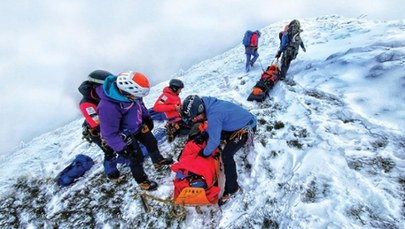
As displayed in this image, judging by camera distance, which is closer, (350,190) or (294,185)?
(350,190)

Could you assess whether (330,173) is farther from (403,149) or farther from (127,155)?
(127,155)

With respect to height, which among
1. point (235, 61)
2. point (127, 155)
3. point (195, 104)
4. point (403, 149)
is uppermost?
point (195, 104)

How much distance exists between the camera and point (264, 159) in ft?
20.8

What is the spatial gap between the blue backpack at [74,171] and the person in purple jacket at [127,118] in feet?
7.98

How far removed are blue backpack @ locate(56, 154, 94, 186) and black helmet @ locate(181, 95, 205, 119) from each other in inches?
168

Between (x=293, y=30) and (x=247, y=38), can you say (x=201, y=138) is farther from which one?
(x=247, y=38)

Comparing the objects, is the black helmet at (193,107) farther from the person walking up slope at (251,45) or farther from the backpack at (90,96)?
the person walking up slope at (251,45)

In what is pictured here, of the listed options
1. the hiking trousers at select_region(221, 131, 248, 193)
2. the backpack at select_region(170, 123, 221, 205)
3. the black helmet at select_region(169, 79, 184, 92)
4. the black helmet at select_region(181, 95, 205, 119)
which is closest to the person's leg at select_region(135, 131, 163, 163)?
the backpack at select_region(170, 123, 221, 205)

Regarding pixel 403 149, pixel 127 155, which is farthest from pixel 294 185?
pixel 127 155

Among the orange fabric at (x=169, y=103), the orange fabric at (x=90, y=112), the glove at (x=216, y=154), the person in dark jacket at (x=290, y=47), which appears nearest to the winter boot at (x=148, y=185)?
the glove at (x=216, y=154)

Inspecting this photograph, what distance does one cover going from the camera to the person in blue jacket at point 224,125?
5.48 meters

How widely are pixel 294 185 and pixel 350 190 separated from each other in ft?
3.21

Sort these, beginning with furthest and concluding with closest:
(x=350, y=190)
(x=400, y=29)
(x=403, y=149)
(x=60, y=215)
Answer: (x=400, y=29) → (x=60, y=215) → (x=403, y=149) → (x=350, y=190)

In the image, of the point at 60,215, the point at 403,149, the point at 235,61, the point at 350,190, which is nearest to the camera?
the point at 350,190
